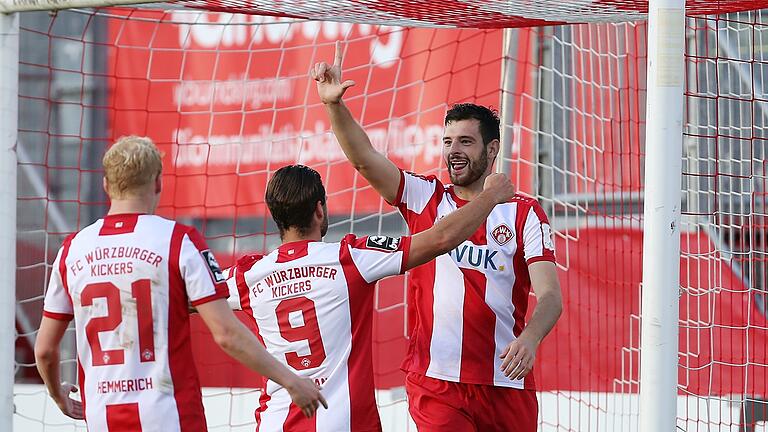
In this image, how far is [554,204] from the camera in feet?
21.6

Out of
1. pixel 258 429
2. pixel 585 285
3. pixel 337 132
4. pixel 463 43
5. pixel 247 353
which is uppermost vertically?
pixel 463 43

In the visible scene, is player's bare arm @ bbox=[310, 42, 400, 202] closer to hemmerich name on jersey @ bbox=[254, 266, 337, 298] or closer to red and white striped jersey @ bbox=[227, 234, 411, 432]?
red and white striped jersey @ bbox=[227, 234, 411, 432]

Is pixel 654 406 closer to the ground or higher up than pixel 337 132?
closer to the ground

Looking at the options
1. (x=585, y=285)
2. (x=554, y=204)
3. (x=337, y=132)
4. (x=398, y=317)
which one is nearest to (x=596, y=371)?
(x=585, y=285)

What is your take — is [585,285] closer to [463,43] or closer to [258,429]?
[463,43]

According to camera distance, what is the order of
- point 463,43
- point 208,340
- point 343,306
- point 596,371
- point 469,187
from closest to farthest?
point 343,306 < point 469,187 < point 596,371 < point 463,43 < point 208,340

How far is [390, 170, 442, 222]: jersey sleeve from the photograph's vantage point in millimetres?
4141

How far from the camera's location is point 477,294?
4059 mm

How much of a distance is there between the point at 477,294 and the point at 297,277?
0.85 metres

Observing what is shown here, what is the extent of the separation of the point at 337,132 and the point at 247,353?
1034 mm

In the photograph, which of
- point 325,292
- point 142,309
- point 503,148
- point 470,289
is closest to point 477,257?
point 470,289

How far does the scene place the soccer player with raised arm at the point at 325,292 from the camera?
350 cm

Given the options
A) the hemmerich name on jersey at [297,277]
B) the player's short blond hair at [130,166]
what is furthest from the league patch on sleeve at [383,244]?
the player's short blond hair at [130,166]

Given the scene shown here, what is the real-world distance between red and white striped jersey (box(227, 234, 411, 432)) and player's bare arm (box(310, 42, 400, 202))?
40 centimetres
